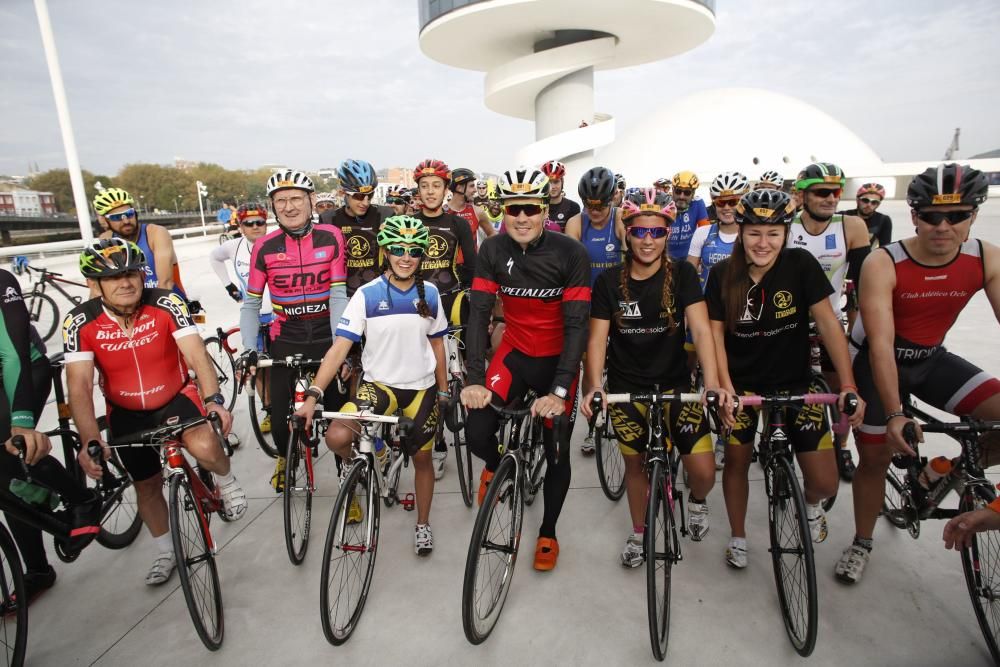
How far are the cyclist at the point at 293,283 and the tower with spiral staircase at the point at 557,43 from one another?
34198 millimetres

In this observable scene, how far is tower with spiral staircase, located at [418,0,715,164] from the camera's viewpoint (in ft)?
119

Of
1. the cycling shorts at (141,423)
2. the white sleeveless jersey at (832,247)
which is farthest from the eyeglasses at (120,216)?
the white sleeveless jersey at (832,247)

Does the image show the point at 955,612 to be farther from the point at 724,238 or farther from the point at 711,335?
the point at 724,238

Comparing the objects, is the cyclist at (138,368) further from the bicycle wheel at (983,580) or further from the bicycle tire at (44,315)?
the bicycle tire at (44,315)

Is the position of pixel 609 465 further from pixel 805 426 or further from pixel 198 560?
pixel 198 560

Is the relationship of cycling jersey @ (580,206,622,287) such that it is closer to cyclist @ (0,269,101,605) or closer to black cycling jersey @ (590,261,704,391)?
black cycling jersey @ (590,261,704,391)

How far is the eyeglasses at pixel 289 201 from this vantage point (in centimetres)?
410

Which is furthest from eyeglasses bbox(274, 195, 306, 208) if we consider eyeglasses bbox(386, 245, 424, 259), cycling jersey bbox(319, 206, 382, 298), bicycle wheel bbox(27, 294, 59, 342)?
bicycle wheel bbox(27, 294, 59, 342)

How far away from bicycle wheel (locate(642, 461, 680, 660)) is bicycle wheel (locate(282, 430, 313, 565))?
2283mm

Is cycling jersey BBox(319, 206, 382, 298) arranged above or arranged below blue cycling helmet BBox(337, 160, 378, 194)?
below

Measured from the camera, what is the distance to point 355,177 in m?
4.96

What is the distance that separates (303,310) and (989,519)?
4182mm

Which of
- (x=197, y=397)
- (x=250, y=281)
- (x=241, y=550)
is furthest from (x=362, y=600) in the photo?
(x=250, y=281)

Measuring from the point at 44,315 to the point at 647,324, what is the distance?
37.8 feet
